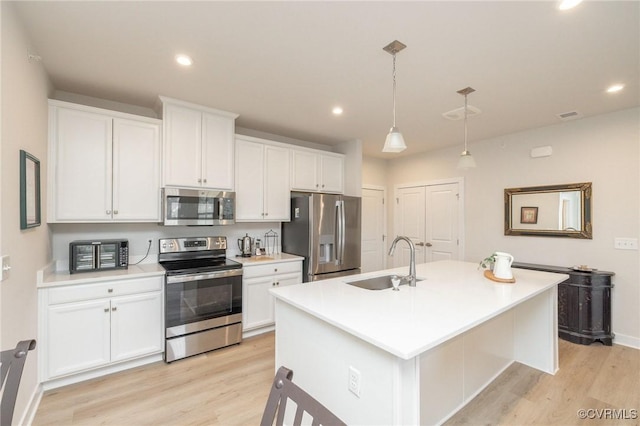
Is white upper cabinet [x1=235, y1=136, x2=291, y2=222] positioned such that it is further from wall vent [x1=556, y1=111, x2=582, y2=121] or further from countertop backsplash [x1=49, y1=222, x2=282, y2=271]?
wall vent [x1=556, y1=111, x2=582, y2=121]

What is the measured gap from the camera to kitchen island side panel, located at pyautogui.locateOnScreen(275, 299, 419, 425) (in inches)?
50.6

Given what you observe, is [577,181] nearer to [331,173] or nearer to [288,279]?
[331,173]

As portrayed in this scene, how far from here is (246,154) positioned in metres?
3.51

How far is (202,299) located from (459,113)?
131 inches

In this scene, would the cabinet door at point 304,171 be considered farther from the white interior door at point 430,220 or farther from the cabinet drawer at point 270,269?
the white interior door at point 430,220

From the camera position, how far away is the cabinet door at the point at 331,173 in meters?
4.22

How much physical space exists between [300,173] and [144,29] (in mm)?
2384

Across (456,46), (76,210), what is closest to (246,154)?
(76,210)

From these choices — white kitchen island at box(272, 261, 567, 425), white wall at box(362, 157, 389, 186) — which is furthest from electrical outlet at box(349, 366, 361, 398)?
white wall at box(362, 157, 389, 186)

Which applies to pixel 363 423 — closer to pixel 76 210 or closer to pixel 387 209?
pixel 76 210

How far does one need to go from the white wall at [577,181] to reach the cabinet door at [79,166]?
15.2 feet

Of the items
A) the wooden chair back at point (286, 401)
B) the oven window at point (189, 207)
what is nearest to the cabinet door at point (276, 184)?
the oven window at point (189, 207)

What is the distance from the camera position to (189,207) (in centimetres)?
305

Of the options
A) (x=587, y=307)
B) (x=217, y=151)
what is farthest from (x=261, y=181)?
(x=587, y=307)
